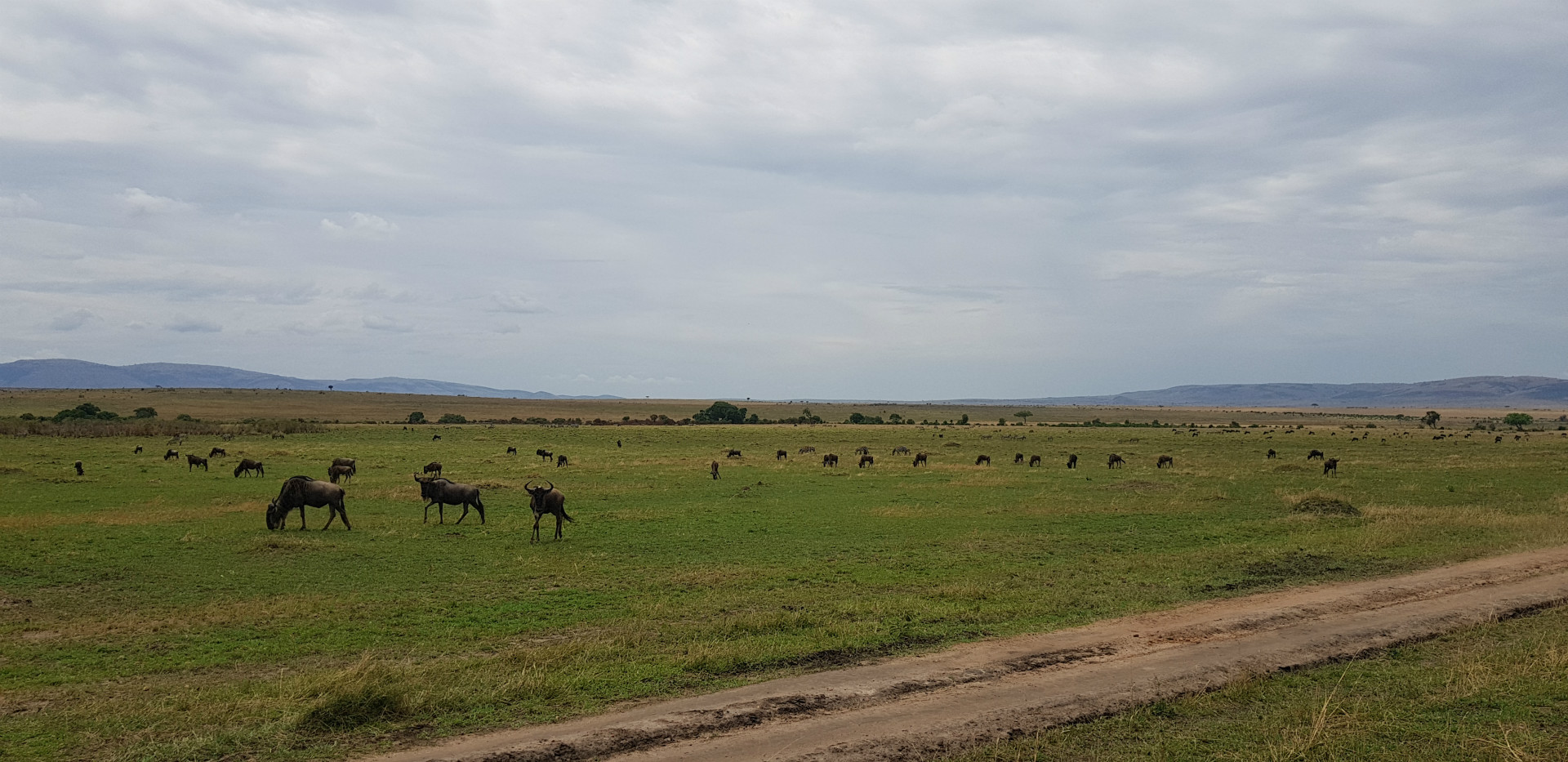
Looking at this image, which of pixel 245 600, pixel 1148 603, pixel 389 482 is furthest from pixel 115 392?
pixel 1148 603

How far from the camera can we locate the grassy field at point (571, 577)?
33.7ft

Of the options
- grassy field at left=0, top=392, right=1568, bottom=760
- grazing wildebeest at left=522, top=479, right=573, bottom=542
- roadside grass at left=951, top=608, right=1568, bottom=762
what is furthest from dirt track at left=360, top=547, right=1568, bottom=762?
grazing wildebeest at left=522, top=479, right=573, bottom=542

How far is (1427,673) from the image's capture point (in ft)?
36.4

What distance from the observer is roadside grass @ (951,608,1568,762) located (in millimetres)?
8562

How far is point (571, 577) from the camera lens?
61.4ft

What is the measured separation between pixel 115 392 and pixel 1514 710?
20463cm

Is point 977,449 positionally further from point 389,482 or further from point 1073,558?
point 1073,558

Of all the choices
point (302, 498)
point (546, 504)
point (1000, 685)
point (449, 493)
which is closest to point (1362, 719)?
point (1000, 685)

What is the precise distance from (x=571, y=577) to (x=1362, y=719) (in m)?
14.0

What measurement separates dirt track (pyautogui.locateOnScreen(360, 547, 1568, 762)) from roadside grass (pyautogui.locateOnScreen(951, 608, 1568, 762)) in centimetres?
40

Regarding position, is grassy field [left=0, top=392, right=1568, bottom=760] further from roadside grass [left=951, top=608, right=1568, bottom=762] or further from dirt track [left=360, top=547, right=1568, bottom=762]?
roadside grass [left=951, top=608, right=1568, bottom=762]

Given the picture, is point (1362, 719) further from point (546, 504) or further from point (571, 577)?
→ point (546, 504)

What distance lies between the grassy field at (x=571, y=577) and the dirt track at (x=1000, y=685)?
0.76m

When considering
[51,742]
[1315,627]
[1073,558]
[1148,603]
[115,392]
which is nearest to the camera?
[51,742]
